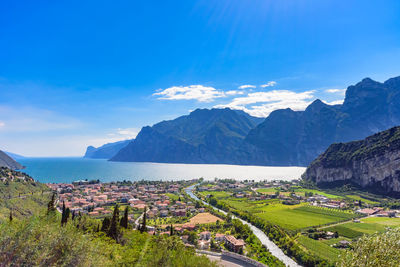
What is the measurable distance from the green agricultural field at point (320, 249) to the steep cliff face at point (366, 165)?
7153 cm

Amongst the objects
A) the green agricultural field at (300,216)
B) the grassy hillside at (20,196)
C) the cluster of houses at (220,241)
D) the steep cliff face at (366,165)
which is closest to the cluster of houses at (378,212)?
the green agricultural field at (300,216)

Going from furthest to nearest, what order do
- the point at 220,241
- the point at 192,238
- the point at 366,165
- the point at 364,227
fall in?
the point at 366,165 < the point at 364,227 < the point at 220,241 < the point at 192,238

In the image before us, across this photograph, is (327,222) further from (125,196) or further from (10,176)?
(10,176)

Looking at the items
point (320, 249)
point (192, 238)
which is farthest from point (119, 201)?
point (320, 249)

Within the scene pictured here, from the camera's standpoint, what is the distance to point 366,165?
11969 centimetres

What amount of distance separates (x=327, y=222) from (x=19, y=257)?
6867cm

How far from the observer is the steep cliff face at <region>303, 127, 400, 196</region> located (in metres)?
104

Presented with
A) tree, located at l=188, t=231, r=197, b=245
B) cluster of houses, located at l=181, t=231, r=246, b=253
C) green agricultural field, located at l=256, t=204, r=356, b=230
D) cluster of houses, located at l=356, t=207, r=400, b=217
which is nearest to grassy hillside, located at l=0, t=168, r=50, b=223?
tree, located at l=188, t=231, r=197, b=245

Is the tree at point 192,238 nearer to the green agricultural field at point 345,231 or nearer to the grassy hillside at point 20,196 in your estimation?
the green agricultural field at point 345,231

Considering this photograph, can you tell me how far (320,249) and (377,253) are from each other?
3455 cm

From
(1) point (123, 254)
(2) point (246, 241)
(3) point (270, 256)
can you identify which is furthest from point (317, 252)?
(1) point (123, 254)

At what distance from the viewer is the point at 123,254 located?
26.7 meters

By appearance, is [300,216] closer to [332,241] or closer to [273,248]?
[332,241]

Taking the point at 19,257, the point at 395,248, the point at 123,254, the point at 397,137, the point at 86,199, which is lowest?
the point at 86,199
